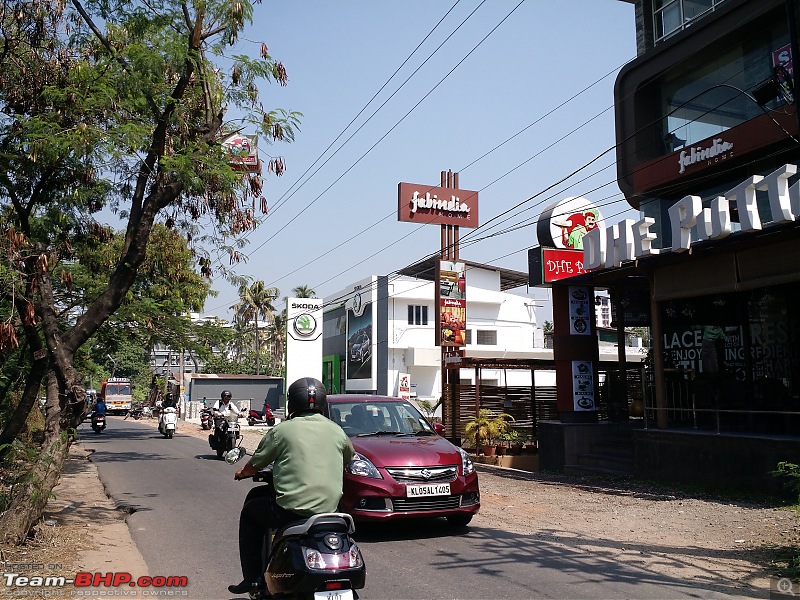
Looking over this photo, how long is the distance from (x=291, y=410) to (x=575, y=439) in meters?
13.3

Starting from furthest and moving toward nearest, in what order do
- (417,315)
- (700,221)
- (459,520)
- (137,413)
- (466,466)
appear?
(137,413), (417,315), (700,221), (459,520), (466,466)

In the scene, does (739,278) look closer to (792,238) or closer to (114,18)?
(792,238)

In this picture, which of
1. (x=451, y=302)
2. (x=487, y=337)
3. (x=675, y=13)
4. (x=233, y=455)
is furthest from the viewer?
(x=487, y=337)

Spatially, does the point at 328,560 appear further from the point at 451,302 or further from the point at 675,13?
the point at 451,302

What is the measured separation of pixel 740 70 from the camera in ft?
56.7

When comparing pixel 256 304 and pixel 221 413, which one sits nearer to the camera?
pixel 221 413

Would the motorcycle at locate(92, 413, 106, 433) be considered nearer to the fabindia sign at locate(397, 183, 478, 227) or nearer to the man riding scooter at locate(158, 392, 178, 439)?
the man riding scooter at locate(158, 392, 178, 439)

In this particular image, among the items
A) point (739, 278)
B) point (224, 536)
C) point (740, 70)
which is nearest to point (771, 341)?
point (739, 278)

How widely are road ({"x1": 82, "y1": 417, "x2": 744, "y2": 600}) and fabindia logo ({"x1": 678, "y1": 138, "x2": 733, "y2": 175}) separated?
36.1 feet

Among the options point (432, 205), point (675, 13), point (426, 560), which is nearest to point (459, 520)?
point (426, 560)

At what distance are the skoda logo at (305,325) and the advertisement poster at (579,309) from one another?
1048 inches

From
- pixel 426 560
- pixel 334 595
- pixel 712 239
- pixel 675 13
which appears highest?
pixel 675 13

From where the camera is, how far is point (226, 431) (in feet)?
63.5

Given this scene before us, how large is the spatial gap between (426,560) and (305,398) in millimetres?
3389
